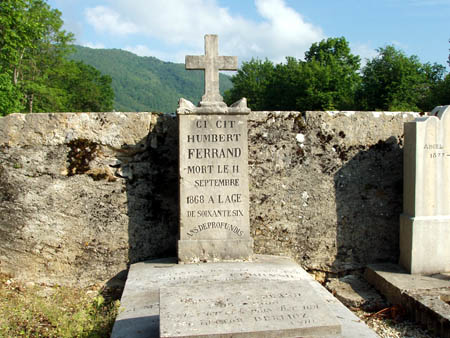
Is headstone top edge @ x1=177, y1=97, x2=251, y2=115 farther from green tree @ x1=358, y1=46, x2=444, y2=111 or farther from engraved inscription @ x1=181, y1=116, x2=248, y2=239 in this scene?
green tree @ x1=358, y1=46, x2=444, y2=111

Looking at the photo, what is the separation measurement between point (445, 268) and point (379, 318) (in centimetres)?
111

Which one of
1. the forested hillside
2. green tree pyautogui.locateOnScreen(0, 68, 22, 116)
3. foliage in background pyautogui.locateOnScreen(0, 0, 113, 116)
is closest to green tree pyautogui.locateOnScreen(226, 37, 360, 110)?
foliage in background pyautogui.locateOnScreen(0, 0, 113, 116)

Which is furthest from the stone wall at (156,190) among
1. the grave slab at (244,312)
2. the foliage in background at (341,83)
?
the foliage in background at (341,83)

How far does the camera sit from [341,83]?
33.1 metres

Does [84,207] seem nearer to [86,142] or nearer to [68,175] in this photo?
[68,175]

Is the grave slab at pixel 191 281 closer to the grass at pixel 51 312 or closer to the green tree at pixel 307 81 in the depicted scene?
the grass at pixel 51 312

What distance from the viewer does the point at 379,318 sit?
13.9 feet

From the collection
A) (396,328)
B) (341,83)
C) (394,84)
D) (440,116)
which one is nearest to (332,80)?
(341,83)

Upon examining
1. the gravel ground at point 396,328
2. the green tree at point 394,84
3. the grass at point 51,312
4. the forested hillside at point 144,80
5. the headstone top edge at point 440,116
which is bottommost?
the gravel ground at point 396,328

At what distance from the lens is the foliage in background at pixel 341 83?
84.0ft

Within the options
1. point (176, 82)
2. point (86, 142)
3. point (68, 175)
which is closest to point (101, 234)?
point (68, 175)

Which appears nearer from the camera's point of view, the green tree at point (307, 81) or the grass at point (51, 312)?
the grass at point (51, 312)

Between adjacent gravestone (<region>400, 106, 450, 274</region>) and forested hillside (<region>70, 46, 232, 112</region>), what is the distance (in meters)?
101

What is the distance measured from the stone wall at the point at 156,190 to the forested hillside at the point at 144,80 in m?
101
